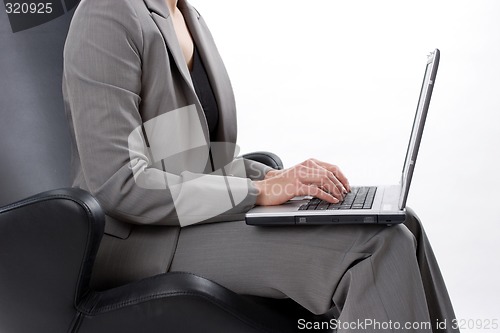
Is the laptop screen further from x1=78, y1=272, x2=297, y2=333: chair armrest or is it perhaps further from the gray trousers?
x1=78, y1=272, x2=297, y2=333: chair armrest

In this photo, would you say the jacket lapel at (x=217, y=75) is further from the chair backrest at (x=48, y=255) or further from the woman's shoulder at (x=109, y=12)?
the chair backrest at (x=48, y=255)

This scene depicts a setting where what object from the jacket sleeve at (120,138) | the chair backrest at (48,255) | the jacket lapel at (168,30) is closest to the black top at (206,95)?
the jacket lapel at (168,30)

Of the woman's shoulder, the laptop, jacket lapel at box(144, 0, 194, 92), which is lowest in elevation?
the laptop

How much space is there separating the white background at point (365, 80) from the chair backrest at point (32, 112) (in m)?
1.78

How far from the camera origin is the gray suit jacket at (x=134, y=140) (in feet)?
5.08

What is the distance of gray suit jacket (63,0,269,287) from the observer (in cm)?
155

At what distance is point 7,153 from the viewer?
181 centimetres

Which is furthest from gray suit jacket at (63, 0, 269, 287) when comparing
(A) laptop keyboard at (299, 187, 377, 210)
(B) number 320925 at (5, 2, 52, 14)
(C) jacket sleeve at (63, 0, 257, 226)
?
(B) number 320925 at (5, 2, 52, 14)

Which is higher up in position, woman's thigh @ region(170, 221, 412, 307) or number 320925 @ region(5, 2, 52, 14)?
number 320925 @ region(5, 2, 52, 14)

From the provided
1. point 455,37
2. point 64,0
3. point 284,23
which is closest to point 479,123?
point 455,37

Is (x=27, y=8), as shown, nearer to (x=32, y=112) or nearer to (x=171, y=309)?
(x=32, y=112)

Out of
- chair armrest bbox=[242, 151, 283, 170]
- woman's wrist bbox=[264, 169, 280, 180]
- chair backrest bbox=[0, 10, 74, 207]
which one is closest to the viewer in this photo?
chair backrest bbox=[0, 10, 74, 207]

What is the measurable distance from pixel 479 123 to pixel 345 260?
231 centimetres

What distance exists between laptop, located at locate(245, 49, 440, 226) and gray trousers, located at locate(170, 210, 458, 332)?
35 mm
